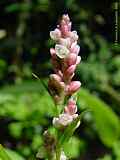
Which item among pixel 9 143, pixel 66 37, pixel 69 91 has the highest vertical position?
pixel 66 37

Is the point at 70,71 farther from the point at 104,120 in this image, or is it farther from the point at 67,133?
the point at 104,120

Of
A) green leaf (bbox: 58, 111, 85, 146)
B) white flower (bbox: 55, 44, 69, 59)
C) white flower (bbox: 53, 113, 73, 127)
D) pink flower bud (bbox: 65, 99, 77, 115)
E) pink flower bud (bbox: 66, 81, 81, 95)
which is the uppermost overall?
white flower (bbox: 55, 44, 69, 59)

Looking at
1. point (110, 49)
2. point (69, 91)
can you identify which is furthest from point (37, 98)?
point (69, 91)

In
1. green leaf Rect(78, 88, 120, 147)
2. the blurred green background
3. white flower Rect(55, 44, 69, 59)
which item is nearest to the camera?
white flower Rect(55, 44, 69, 59)

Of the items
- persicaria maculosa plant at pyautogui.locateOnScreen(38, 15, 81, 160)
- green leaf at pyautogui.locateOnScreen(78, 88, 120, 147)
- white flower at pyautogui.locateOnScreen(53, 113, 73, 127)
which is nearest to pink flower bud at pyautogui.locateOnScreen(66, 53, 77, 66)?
persicaria maculosa plant at pyautogui.locateOnScreen(38, 15, 81, 160)

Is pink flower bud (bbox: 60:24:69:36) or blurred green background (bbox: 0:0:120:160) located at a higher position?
pink flower bud (bbox: 60:24:69:36)

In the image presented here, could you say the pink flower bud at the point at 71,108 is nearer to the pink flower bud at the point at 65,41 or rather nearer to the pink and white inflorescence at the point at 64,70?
the pink and white inflorescence at the point at 64,70

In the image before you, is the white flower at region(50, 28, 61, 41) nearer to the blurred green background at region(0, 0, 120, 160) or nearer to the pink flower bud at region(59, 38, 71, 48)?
the pink flower bud at region(59, 38, 71, 48)

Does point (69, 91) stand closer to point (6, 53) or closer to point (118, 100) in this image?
point (118, 100)
